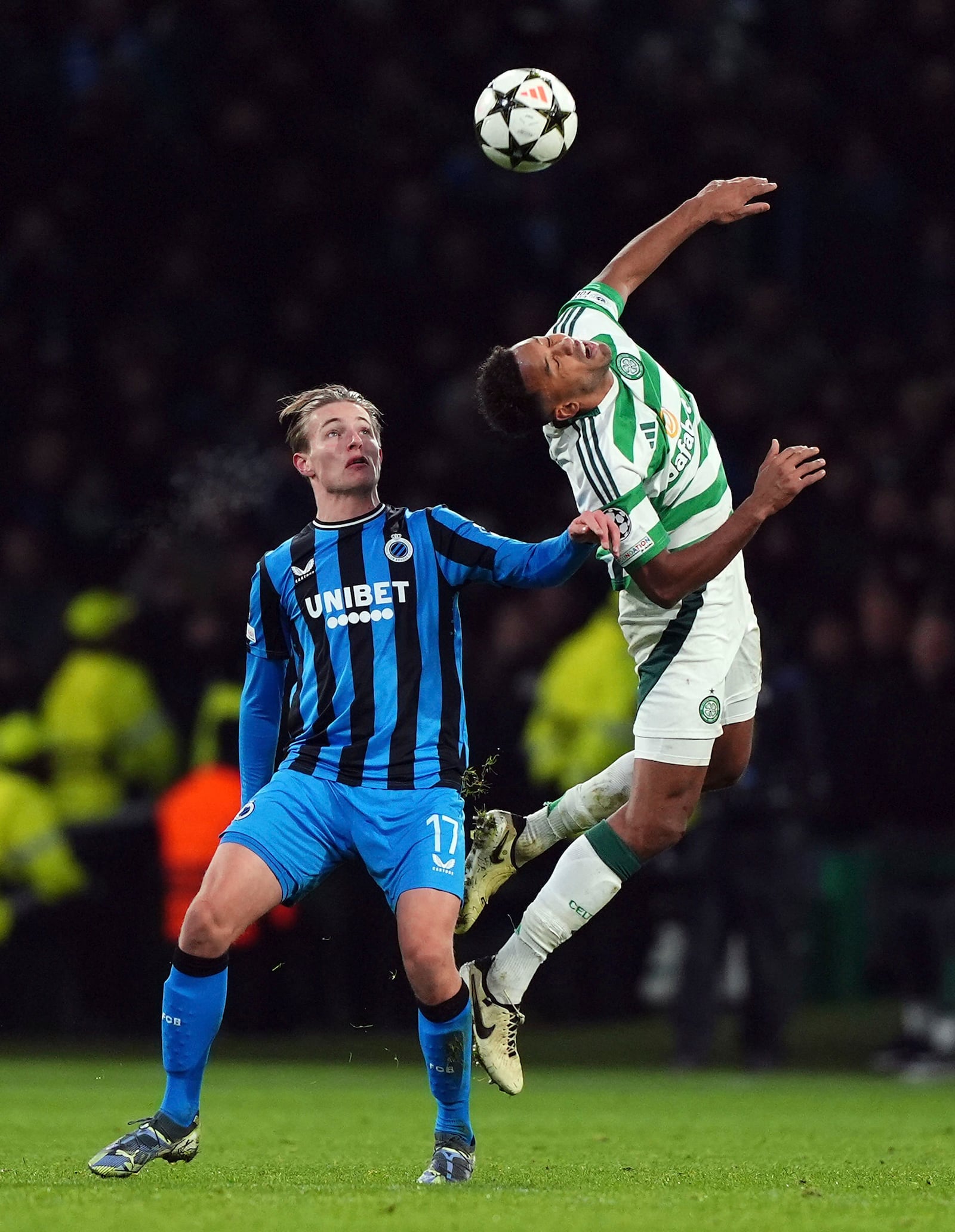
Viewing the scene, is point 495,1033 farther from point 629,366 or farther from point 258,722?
point 629,366

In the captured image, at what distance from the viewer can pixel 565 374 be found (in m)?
5.42

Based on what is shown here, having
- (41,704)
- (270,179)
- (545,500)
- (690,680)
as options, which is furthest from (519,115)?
(270,179)

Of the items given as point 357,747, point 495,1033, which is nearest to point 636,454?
point 357,747

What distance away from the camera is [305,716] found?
5254mm

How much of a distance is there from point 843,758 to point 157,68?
7.29 meters

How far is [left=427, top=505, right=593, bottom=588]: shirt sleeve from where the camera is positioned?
5.06 m

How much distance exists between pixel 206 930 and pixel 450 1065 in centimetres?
72

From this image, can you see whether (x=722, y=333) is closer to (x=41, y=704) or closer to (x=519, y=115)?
(x=41, y=704)

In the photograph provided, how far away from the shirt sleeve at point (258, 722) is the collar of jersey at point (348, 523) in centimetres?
38

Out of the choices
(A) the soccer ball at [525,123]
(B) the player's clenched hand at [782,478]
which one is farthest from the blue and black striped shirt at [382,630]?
(A) the soccer ball at [525,123]

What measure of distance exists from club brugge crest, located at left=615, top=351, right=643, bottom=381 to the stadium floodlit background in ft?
12.7

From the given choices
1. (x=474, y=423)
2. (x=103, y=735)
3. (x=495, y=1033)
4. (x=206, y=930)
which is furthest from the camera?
(x=474, y=423)

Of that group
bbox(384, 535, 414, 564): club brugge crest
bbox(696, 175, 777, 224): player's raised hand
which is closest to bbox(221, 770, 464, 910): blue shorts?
bbox(384, 535, 414, 564): club brugge crest

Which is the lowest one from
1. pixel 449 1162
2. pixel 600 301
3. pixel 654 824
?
pixel 449 1162
